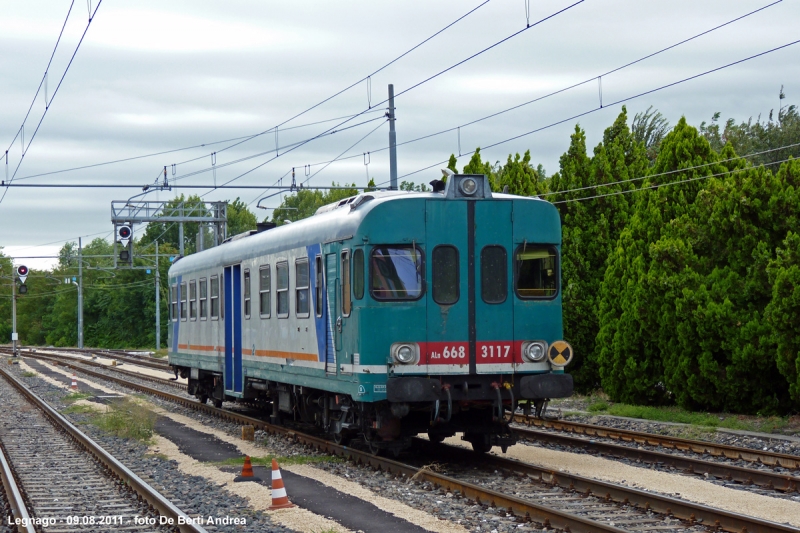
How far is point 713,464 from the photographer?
38.9ft

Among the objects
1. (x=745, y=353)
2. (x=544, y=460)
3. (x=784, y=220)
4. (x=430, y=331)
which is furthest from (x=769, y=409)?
(x=430, y=331)

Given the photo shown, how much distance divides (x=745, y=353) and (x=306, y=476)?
7764mm

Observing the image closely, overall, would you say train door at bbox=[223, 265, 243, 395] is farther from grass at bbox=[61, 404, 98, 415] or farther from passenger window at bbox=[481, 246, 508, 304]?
passenger window at bbox=[481, 246, 508, 304]

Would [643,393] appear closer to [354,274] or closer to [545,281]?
[545,281]

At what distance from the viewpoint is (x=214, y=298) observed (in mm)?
20469

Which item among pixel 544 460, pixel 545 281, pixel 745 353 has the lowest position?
pixel 544 460

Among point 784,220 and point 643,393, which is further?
point 643,393

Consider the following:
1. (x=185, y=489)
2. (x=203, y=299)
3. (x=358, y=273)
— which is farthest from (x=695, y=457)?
(x=203, y=299)

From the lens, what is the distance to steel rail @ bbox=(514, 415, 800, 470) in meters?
12.4

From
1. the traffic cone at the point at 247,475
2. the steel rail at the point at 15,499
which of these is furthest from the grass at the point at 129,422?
the traffic cone at the point at 247,475

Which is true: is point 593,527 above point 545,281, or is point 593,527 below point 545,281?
below

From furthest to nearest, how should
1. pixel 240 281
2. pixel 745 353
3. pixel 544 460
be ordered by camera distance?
pixel 240 281 < pixel 745 353 < pixel 544 460

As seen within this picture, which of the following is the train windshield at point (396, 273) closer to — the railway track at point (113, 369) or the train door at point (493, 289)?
the train door at point (493, 289)

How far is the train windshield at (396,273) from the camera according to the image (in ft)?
40.9
